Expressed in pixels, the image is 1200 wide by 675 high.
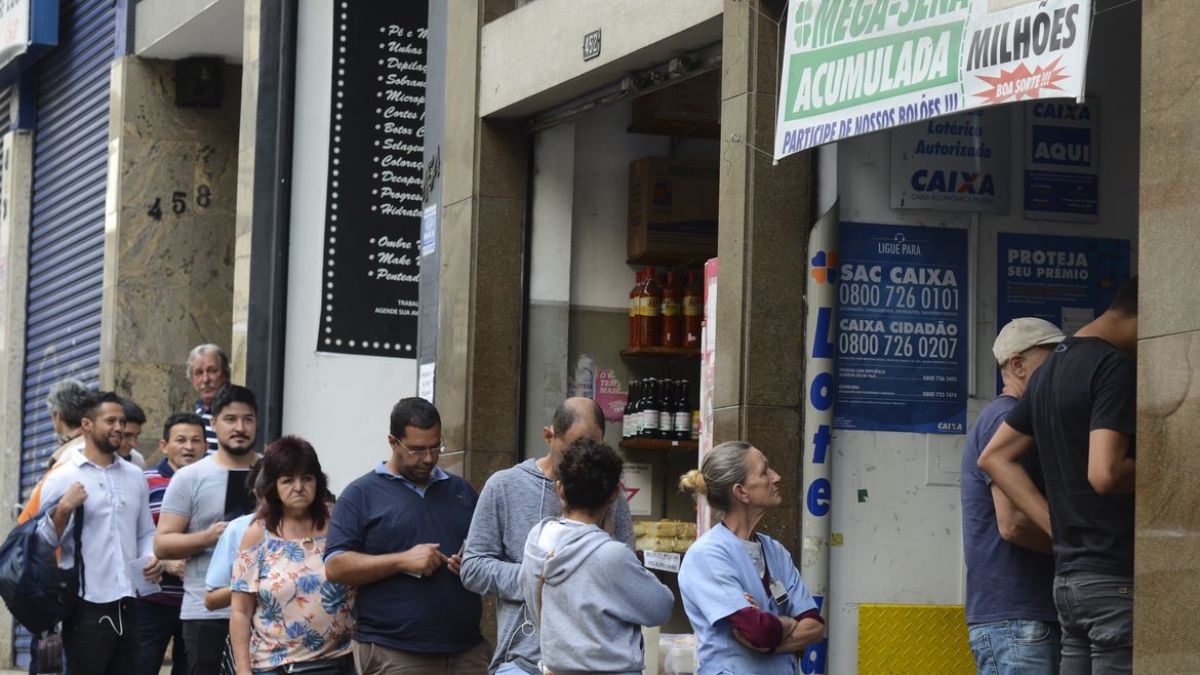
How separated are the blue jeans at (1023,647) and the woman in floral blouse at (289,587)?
8.72 ft

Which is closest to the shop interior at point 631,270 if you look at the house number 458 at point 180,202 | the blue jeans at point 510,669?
the blue jeans at point 510,669

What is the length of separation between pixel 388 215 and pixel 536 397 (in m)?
2.60

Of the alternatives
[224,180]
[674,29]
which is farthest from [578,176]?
[224,180]

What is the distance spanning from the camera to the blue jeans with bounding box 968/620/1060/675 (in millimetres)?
6992

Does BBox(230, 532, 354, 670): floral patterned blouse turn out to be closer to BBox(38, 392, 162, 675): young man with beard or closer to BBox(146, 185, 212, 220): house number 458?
BBox(38, 392, 162, 675): young man with beard

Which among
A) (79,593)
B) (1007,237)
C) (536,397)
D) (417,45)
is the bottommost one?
(79,593)

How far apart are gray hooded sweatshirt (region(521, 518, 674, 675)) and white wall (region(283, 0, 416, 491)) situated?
710cm

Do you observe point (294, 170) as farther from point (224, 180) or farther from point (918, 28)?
point (918, 28)

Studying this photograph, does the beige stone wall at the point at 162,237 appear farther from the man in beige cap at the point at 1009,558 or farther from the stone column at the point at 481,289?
the man in beige cap at the point at 1009,558

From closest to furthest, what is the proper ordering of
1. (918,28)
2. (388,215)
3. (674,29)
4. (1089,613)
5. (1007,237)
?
(1089,613) < (918,28) < (1007,237) < (674,29) < (388,215)

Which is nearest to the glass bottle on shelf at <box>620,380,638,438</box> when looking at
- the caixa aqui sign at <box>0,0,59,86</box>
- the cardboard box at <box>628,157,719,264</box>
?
the cardboard box at <box>628,157,719,264</box>

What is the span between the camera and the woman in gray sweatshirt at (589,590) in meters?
6.50

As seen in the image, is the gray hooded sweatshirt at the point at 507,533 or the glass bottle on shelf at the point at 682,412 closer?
the gray hooded sweatshirt at the point at 507,533

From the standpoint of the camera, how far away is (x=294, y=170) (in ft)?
45.2
